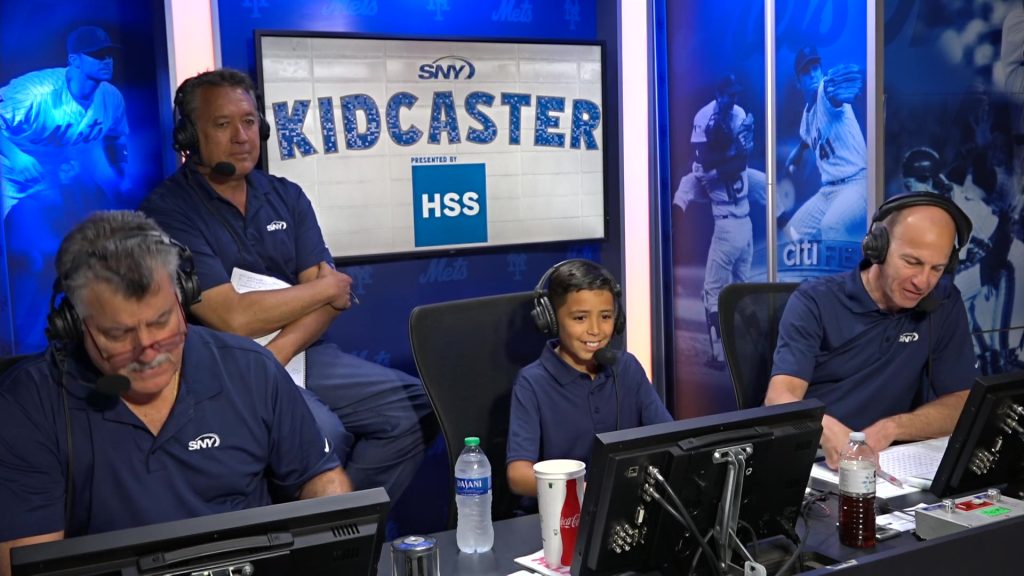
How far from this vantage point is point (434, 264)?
3994mm

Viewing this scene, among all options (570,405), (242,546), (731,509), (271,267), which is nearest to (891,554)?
(731,509)

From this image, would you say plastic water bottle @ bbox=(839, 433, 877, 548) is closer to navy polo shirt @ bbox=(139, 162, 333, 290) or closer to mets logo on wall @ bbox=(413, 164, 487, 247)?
navy polo shirt @ bbox=(139, 162, 333, 290)

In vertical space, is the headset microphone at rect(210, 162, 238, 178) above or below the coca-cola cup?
above

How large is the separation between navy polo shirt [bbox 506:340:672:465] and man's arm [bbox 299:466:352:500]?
0.47 meters

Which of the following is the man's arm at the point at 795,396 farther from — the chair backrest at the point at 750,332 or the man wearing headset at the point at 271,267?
the man wearing headset at the point at 271,267

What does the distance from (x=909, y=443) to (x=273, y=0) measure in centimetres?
265

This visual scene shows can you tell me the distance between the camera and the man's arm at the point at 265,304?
2.77 m

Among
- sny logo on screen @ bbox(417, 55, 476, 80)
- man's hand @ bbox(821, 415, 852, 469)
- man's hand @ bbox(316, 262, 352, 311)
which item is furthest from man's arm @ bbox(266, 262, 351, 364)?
man's hand @ bbox(821, 415, 852, 469)

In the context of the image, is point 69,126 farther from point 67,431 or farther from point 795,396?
point 795,396

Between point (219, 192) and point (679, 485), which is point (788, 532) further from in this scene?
point (219, 192)

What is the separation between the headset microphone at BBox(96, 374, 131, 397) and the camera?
166 centimetres

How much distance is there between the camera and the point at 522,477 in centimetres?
218

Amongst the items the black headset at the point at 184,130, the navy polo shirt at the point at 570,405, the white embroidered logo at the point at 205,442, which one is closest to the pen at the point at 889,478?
the navy polo shirt at the point at 570,405

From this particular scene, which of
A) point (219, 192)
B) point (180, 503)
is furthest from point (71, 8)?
point (180, 503)
